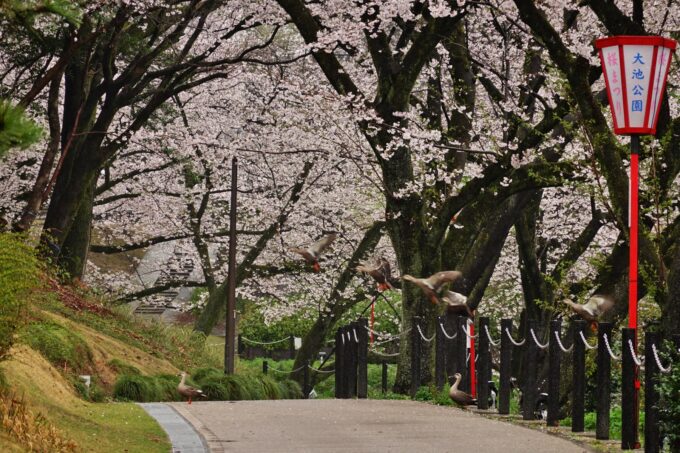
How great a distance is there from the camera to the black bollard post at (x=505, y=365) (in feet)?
47.8

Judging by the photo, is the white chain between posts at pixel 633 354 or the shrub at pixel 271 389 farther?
the shrub at pixel 271 389

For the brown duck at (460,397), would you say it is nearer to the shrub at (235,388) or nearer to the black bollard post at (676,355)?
the black bollard post at (676,355)

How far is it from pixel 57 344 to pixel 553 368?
22.9 feet

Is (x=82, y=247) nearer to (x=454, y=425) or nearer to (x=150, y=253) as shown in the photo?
(x=454, y=425)

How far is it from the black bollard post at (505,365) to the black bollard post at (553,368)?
1109mm

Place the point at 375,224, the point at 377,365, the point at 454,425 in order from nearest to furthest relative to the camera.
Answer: the point at 454,425 → the point at 375,224 → the point at 377,365

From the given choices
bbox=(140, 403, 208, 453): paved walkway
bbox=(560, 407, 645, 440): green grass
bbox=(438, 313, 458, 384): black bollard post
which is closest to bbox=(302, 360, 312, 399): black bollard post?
bbox=(560, 407, 645, 440): green grass

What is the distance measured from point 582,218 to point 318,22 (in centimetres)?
982

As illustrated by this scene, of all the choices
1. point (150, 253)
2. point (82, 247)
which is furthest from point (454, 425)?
point (150, 253)

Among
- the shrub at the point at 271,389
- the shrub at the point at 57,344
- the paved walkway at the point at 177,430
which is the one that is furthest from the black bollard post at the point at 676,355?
the shrub at the point at 271,389

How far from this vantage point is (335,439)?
11891mm

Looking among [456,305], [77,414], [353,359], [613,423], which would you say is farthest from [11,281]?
[353,359]

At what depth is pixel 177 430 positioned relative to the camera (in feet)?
41.1

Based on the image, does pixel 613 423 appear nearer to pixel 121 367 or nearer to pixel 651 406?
pixel 651 406
